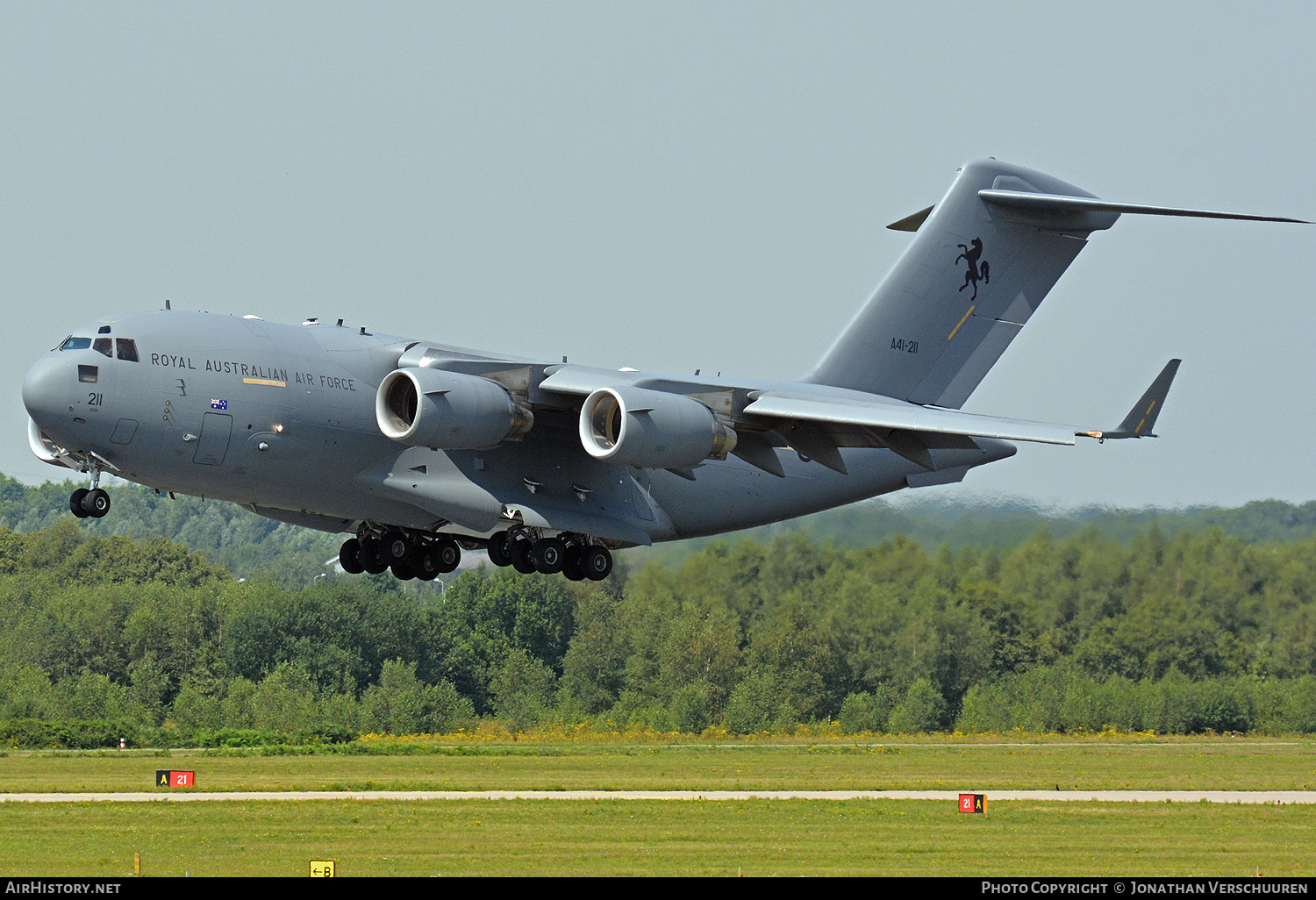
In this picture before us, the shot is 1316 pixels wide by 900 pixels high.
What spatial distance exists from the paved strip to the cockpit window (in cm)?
620

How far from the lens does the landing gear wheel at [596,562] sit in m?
17.6

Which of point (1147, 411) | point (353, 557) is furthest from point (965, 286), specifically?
point (353, 557)

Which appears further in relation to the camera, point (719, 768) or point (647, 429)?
point (719, 768)

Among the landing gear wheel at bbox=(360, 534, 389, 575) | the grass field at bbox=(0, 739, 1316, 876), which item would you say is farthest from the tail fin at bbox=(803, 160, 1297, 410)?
the landing gear wheel at bbox=(360, 534, 389, 575)

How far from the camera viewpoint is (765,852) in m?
14.8

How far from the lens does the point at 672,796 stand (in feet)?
66.1

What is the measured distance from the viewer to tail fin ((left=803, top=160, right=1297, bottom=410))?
1970cm

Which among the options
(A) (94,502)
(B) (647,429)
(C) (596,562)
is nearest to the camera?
(A) (94,502)

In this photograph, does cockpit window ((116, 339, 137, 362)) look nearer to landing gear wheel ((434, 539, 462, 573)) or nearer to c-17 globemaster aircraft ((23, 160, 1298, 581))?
c-17 globemaster aircraft ((23, 160, 1298, 581))

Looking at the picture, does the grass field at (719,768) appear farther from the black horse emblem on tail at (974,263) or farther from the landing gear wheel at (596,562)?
the black horse emblem on tail at (974,263)

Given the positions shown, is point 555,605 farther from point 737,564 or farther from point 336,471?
point 336,471

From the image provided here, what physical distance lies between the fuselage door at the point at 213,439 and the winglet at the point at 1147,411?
7.63m

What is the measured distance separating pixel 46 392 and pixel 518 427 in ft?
14.2

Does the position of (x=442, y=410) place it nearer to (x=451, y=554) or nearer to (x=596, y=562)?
(x=596, y=562)
